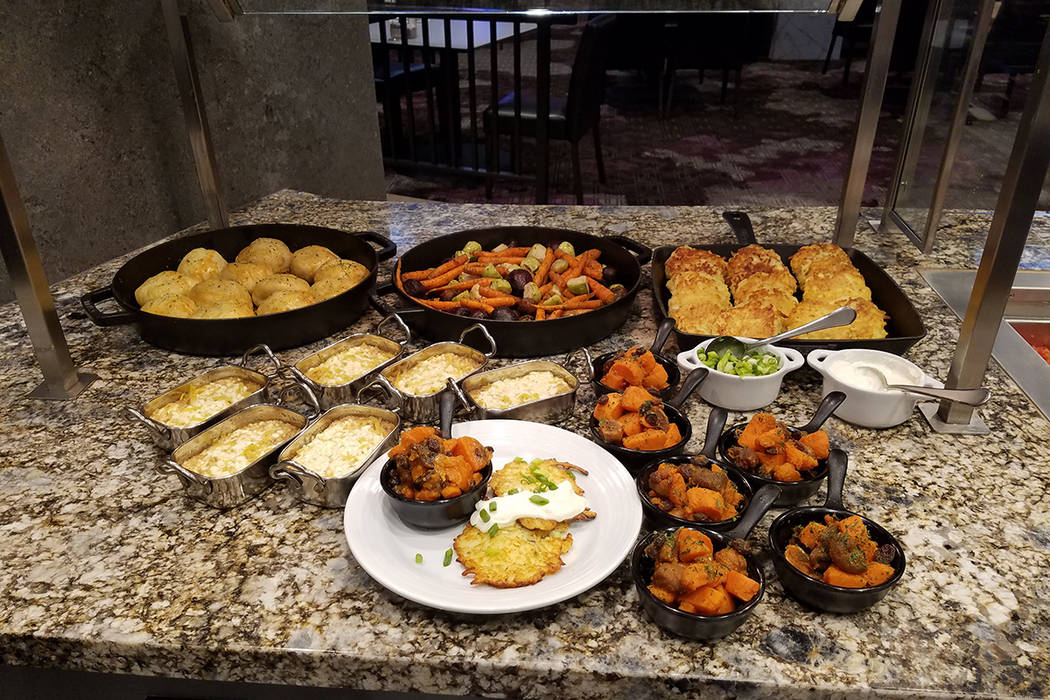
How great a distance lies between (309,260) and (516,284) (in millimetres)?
648

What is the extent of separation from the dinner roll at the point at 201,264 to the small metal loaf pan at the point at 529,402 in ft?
3.24

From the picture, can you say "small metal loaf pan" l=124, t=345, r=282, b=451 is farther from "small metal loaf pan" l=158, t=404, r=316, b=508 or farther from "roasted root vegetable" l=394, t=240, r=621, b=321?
"roasted root vegetable" l=394, t=240, r=621, b=321

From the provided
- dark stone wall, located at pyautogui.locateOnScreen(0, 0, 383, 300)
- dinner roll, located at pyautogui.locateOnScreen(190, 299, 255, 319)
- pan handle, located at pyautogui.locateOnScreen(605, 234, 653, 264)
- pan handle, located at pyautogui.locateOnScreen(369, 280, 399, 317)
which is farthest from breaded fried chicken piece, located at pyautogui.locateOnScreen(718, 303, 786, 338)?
dark stone wall, located at pyautogui.locateOnScreen(0, 0, 383, 300)

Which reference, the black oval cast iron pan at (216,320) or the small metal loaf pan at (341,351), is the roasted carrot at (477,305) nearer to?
the small metal loaf pan at (341,351)

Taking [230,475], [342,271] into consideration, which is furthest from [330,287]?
[230,475]

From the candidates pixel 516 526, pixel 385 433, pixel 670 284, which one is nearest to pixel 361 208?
pixel 670 284

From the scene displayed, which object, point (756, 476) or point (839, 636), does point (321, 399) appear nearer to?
point (756, 476)

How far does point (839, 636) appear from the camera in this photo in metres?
1.15

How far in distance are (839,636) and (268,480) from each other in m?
1.07

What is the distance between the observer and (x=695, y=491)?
1273mm

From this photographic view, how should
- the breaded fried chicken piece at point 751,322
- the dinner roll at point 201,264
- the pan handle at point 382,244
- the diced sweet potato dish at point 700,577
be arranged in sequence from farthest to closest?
the pan handle at point 382,244 → the dinner roll at point 201,264 → the breaded fried chicken piece at point 751,322 → the diced sweet potato dish at point 700,577

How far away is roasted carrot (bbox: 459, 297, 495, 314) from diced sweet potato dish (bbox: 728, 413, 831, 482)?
32.2 inches

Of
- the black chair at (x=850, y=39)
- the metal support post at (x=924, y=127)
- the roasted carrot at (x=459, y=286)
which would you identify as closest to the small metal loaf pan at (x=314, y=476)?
the roasted carrot at (x=459, y=286)

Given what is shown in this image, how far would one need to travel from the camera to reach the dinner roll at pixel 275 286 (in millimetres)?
2080
